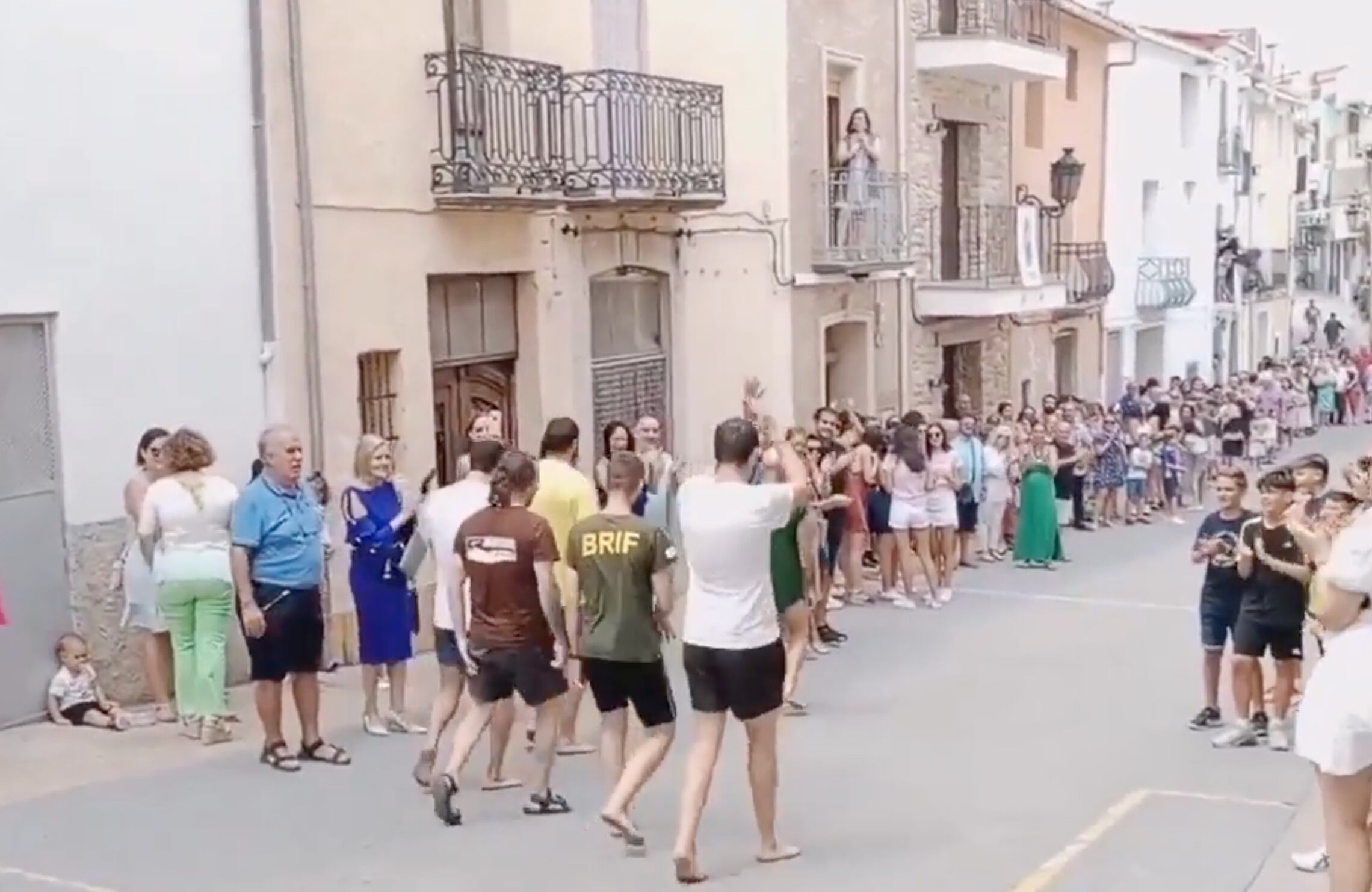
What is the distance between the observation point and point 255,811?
7.94 metres

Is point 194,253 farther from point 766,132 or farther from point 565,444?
point 766,132

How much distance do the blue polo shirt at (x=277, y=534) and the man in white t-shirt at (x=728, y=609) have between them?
2.50m

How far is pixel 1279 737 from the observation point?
30.9ft

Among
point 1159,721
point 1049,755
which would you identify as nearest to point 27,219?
point 1049,755

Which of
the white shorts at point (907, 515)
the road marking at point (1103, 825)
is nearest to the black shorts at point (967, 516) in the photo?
the white shorts at point (907, 515)

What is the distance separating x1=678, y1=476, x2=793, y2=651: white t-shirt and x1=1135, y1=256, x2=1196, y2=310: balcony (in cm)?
2820

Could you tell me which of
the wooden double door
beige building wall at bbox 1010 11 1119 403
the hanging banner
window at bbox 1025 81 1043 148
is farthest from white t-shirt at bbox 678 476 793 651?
window at bbox 1025 81 1043 148

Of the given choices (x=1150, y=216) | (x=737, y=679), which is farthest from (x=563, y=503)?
(x=1150, y=216)

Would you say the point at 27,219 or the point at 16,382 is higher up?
the point at 27,219

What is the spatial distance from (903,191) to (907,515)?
7087 mm

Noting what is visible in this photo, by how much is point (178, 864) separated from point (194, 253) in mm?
4664

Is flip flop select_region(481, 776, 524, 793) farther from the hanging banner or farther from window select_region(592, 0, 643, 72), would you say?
the hanging banner

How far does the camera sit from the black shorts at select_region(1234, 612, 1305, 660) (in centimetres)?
914

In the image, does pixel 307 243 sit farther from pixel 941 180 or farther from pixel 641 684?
pixel 941 180
